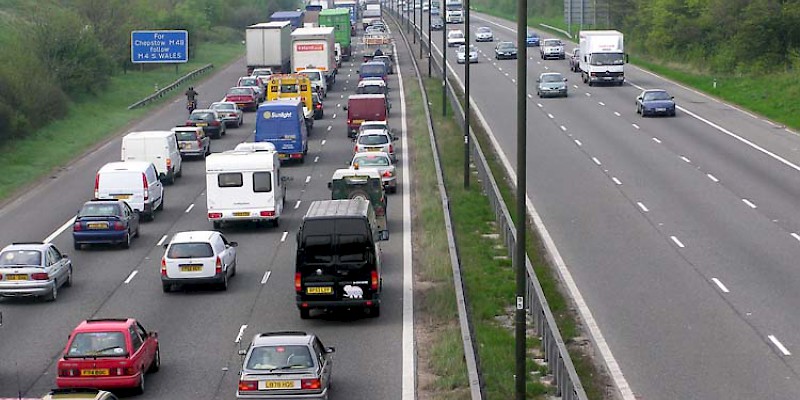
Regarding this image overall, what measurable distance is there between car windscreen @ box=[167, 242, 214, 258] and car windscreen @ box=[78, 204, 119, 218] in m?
6.60

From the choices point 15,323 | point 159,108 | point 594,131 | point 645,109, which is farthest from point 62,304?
point 159,108

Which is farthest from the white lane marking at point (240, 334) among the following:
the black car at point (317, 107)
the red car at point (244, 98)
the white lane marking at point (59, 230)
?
the red car at point (244, 98)

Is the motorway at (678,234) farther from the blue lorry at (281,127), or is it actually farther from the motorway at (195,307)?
the blue lorry at (281,127)

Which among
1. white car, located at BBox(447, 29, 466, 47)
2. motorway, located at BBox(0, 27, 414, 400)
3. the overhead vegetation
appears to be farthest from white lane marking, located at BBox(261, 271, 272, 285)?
white car, located at BBox(447, 29, 466, 47)

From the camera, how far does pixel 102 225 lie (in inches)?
1489

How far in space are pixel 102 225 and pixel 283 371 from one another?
17.9 meters

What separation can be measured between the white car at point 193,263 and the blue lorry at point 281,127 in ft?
71.4

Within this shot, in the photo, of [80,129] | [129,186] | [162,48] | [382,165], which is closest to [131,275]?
[129,186]

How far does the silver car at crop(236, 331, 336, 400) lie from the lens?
2103cm

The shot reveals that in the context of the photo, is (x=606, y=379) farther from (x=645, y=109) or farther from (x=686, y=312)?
(x=645, y=109)

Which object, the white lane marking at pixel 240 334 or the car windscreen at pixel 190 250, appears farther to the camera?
the car windscreen at pixel 190 250

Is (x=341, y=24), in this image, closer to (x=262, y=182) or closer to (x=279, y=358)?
(x=262, y=182)

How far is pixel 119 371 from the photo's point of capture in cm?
2253

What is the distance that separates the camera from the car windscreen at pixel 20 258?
31000 mm
